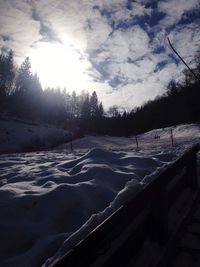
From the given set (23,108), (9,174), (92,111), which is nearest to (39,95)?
(23,108)

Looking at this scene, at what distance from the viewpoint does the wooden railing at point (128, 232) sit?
69.4 inches

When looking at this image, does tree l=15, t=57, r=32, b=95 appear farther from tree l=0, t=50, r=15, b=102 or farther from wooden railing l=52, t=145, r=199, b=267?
wooden railing l=52, t=145, r=199, b=267

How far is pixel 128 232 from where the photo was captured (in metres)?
2.90

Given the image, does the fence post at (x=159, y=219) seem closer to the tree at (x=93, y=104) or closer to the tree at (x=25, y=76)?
the tree at (x=25, y=76)

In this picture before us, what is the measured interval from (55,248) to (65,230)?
0.40 meters

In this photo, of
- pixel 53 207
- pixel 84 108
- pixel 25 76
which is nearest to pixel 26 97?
pixel 25 76

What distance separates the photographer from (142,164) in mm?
5535

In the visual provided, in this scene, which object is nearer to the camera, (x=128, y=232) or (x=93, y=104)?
(x=128, y=232)

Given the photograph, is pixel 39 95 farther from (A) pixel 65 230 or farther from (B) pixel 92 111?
(A) pixel 65 230

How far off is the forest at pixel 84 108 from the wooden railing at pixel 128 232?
43.9m

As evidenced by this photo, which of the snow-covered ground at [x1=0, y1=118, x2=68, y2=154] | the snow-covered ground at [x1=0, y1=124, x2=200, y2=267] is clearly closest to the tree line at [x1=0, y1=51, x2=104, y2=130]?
the snow-covered ground at [x1=0, y1=118, x2=68, y2=154]

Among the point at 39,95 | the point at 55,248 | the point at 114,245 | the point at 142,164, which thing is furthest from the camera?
the point at 39,95

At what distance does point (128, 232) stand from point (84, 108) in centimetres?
9837

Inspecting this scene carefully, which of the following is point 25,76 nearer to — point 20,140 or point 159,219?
point 20,140
